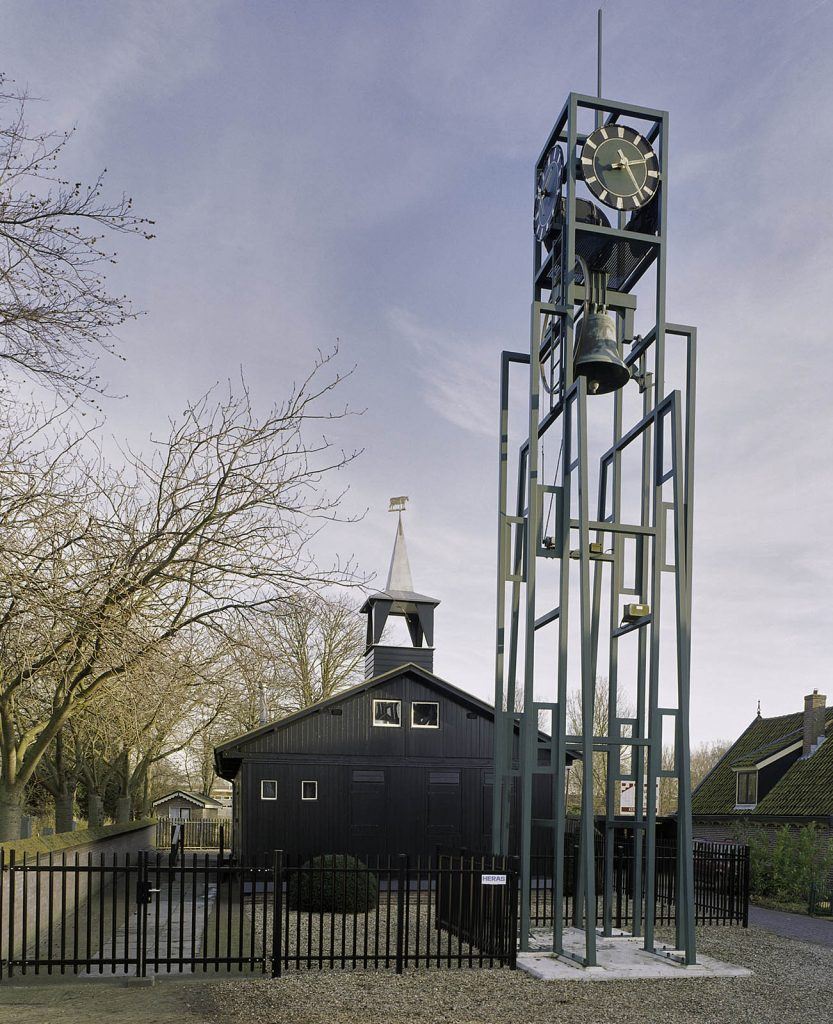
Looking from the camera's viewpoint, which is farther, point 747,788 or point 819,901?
point 747,788

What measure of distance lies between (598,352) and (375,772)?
16.5 metres

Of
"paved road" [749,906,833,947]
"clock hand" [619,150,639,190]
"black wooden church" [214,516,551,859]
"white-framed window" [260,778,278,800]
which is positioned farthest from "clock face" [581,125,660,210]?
"white-framed window" [260,778,278,800]

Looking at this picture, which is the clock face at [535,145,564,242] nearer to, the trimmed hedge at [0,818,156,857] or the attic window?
the trimmed hedge at [0,818,156,857]

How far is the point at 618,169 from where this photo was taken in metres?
14.1

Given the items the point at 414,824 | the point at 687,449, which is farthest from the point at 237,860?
the point at 687,449

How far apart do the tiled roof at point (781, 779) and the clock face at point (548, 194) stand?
1922 cm

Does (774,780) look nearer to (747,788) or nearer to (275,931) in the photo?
(747,788)

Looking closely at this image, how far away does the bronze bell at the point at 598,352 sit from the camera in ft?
44.7

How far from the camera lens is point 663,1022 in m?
9.98

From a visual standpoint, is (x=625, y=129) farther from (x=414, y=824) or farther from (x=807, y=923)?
(x=414, y=824)

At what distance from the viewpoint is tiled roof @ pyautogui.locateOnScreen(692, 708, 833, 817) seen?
→ 2830 cm

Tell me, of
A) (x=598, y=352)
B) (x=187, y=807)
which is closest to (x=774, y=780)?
(x=598, y=352)

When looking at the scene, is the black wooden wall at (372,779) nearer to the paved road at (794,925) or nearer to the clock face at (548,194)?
the paved road at (794,925)

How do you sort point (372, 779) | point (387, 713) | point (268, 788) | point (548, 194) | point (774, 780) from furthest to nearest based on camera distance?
1. point (774, 780)
2. point (387, 713)
3. point (372, 779)
4. point (268, 788)
5. point (548, 194)
